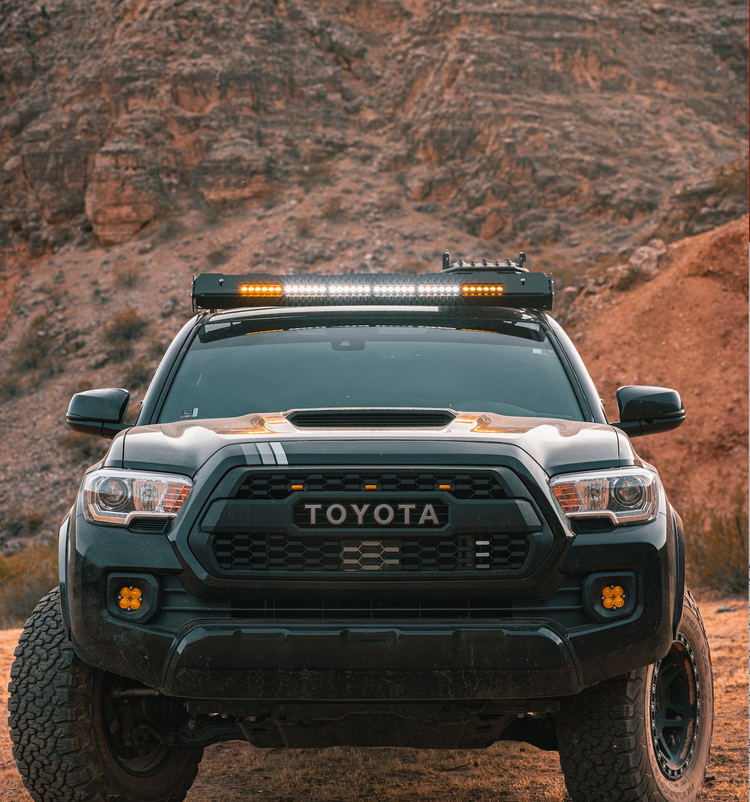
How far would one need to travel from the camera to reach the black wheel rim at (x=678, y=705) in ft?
12.1

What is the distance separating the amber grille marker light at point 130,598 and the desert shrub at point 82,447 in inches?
1019

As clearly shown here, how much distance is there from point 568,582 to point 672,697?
4.03 ft

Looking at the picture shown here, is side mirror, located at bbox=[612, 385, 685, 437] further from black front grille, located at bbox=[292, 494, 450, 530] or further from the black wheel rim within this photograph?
black front grille, located at bbox=[292, 494, 450, 530]

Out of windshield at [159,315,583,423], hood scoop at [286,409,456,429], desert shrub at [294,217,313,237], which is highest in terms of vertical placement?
hood scoop at [286,409,456,429]

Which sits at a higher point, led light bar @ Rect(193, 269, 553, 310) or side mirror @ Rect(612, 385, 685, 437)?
led light bar @ Rect(193, 269, 553, 310)

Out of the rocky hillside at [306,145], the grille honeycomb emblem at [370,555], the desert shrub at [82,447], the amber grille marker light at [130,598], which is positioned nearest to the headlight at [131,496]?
the amber grille marker light at [130,598]

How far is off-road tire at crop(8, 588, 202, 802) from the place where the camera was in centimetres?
328

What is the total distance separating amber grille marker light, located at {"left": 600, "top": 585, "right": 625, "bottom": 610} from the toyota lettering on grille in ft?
1.91

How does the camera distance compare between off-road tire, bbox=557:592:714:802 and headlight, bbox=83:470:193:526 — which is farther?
off-road tire, bbox=557:592:714:802

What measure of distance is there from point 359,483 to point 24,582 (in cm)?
1448

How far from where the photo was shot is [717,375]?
18.8 m

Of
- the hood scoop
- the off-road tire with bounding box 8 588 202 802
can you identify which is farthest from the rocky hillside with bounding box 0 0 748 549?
the hood scoop

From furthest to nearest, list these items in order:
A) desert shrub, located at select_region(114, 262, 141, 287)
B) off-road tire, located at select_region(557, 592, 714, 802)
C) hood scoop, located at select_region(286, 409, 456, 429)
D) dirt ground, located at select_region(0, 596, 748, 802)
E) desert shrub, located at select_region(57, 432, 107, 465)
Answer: desert shrub, located at select_region(114, 262, 141, 287), desert shrub, located at select_region(57, 432, 107, 465), dirt ground, located at select_region(0, 596, 748, 802), hood scoop, located at select_region(286, 409, 456, 429), off-road tire, located at select_region(557, 592, 714, 802)

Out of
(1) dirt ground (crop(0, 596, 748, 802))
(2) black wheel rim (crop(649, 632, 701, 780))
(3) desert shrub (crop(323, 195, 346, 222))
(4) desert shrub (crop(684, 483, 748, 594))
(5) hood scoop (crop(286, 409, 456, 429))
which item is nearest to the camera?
(5) hood scoop (crop(286, 409, 456, 429))
